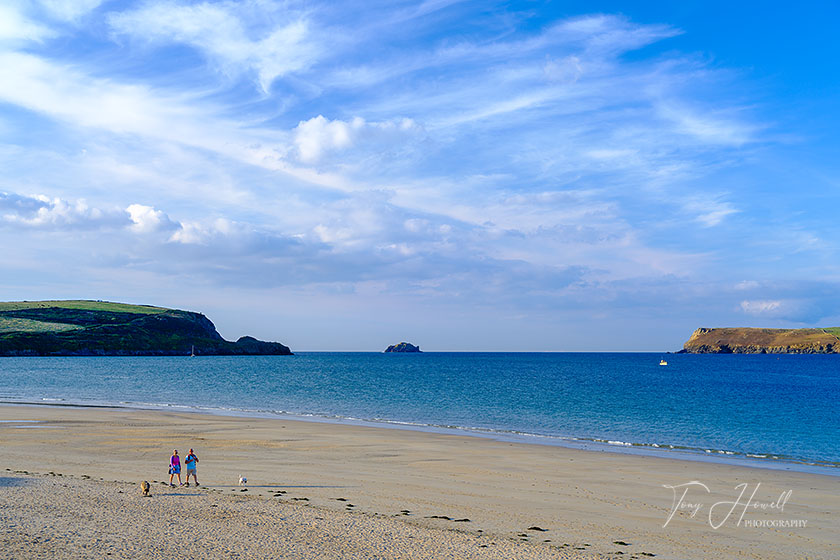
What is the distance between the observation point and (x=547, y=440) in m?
41.3

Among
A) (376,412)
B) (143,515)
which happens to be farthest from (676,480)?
(376,412)

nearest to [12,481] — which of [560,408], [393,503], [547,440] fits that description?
[393,503]

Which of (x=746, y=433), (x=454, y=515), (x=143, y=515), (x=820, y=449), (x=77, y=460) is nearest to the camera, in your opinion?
(x=143, y=515)

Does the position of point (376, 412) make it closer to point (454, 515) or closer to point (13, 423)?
point (13, 423)

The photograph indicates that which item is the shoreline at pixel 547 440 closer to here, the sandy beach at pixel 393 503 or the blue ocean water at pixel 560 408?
the blue ocean water at pixel 560 408

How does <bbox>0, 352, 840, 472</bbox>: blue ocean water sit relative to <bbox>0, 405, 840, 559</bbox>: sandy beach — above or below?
below

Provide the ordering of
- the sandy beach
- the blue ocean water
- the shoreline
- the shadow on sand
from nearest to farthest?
1. the sandy beach
2. the shadow on sand
3. the shoreline
4. the blue ocean water

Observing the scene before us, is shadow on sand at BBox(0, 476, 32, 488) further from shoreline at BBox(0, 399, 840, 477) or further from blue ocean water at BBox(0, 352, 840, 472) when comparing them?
blue ocean water at BBox(0, 352, 840, 472)

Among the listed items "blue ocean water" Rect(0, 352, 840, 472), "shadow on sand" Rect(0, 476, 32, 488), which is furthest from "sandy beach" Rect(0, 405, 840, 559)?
"blue ocean water" Rect(0, 352, 840, 472)

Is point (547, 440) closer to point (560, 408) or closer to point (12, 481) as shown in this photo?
point (560, 408)

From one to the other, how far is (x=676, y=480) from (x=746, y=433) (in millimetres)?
23071

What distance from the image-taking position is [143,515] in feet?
58.2

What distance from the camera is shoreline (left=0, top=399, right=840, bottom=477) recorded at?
3325cm

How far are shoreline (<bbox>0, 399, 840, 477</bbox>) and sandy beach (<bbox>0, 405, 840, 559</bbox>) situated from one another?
235 cm
